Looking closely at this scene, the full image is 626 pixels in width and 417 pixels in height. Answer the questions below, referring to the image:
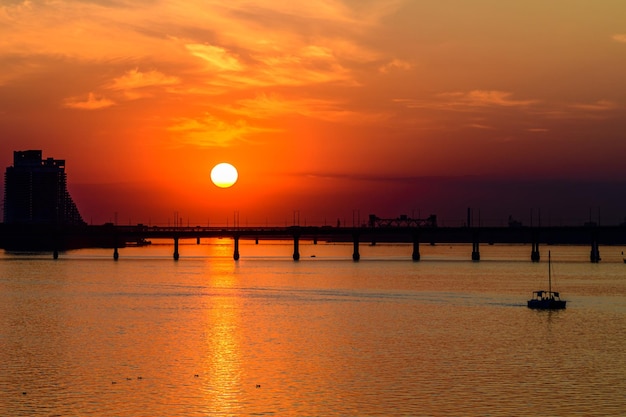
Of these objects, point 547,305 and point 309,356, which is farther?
point 547,305

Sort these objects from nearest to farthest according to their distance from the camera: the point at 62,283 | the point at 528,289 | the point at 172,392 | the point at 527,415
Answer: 1. the point at 527,415
2. the point at 172,392
3. the point at 528,289
4. the point at 62,283

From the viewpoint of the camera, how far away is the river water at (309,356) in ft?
187

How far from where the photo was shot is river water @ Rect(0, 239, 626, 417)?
57031 millimetres

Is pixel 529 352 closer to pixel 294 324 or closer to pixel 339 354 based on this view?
pixel 339 354

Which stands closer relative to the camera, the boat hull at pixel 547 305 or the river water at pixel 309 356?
the river water at pixel 309 356

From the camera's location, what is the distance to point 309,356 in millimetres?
76438

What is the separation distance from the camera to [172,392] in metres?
60.6

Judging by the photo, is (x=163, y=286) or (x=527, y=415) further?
(x=163, y=286)

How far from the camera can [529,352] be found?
79.6 m

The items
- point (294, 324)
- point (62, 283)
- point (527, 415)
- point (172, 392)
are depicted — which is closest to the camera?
point (527, 415)

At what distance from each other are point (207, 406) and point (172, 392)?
516cm

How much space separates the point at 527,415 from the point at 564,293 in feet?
345

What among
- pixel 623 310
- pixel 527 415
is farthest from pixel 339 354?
pixel 623 310

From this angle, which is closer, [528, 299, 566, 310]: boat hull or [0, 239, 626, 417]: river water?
[0, 239, 626, 417]: river water
